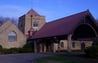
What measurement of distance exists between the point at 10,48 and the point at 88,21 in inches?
763

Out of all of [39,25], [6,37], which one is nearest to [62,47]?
[39,25]

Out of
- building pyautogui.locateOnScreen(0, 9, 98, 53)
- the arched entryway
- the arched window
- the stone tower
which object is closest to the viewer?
building pyautogui.locateOnScreen(0, 9, 98, 53)

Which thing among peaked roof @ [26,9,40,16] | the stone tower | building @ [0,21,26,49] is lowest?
building @ [0,21,26,49]

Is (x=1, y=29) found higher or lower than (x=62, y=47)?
higher

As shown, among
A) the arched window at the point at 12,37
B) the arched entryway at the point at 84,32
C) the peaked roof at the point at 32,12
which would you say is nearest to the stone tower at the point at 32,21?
the peaked roof at the point at 32,12

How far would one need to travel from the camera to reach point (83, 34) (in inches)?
1854

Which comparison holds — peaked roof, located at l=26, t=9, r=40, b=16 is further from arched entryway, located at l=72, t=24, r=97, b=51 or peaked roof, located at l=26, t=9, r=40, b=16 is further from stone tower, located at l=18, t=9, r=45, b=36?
arched entryway, located at l=72, t=24, r=97, b=51

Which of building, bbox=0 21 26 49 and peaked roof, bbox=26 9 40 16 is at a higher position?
peaked roof, bbox=26 9 40 16

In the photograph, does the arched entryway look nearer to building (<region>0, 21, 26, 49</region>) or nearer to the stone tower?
building (<region>0, 21, 26, 49</region>)

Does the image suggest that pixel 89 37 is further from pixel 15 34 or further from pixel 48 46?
pixel 15 34

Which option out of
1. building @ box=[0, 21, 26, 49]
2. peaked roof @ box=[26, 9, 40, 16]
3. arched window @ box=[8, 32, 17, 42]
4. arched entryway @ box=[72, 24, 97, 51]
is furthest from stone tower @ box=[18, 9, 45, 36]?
arched entryway @ box=[72, 24, 97, 51]

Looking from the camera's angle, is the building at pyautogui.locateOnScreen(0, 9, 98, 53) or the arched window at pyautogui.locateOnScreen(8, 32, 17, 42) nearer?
the building at pyautogui.locateOnScreen(0, 9, 98, 53)

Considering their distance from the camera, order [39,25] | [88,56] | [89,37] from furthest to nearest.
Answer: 1. [39,25]
2. [89,37]
3. [88,56]

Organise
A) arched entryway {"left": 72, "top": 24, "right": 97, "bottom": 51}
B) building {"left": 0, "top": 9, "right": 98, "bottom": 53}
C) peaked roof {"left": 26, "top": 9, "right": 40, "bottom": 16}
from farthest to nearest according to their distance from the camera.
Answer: peaked roof {"left": 26, "top": 9, "right": 40, "bottom": 16} < arched entryway {"left": 72, "top": 24, "right": 97, "bottom": 51} < building {"left": 0, "top": 9, "right": 98, "bottom": 53}
